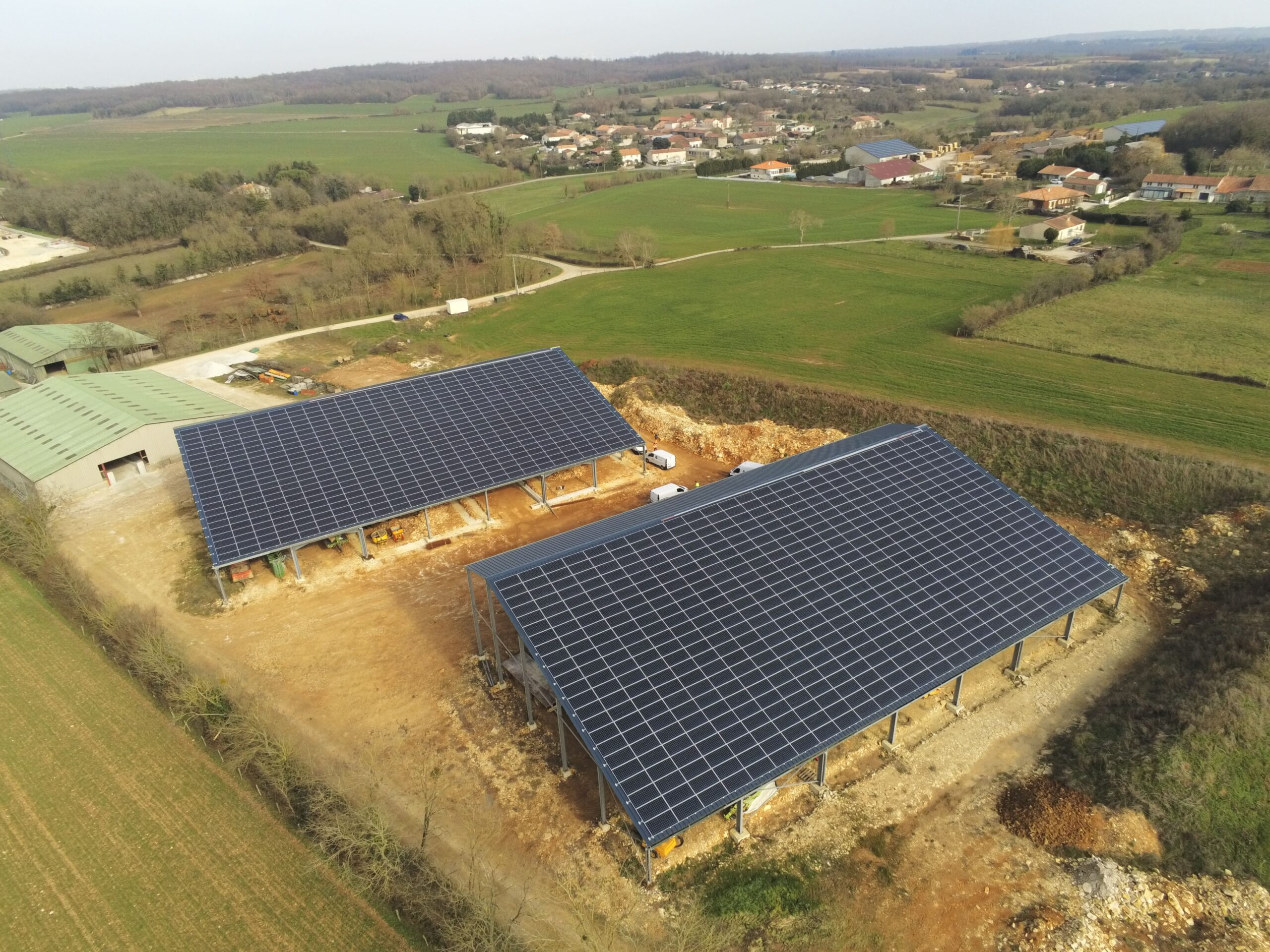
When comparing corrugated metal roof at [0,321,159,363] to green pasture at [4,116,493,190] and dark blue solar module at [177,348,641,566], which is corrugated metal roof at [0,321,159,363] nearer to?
dark blue solar module at [177,348,641,566]

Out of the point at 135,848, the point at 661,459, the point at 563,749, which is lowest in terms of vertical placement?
the point at 135,848

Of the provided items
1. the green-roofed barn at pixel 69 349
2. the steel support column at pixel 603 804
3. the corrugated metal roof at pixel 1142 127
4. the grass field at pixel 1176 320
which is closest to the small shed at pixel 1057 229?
the grass field at pixel 1176 320

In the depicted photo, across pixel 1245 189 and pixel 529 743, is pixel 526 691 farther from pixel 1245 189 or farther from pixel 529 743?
pixel 1245 189

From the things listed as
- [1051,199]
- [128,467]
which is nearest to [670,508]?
[128,467]

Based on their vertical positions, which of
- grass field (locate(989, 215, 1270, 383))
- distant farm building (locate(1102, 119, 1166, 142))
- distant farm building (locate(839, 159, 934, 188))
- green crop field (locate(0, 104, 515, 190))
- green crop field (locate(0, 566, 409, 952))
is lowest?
green crop field (locate(0, 566, 409, 952))

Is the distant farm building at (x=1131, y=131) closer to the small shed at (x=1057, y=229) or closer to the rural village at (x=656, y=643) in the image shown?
the small shed at (x=1057, y=229)

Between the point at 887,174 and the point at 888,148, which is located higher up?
the point at 888,148

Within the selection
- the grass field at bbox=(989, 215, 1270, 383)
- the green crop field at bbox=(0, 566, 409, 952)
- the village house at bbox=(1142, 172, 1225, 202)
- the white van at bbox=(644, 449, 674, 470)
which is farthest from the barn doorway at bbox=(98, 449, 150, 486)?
the village house at bbox=(1142, 172, 1225, 202)
